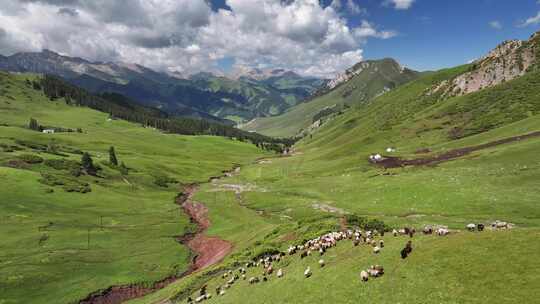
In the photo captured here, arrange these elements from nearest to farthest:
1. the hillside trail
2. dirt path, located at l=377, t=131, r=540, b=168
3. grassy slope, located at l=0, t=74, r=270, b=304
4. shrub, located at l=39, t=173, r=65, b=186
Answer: the hillside trail, grassy slope, located at l=0, t=74, r=270, b=304, dirt path, located at l=377, t=131, r=540, b=168, shrub, located at l=39, t=173, r=65, b=186

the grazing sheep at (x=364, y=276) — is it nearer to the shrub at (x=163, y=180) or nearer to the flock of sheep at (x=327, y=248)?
the flock of sheep at (x=327, y=248)

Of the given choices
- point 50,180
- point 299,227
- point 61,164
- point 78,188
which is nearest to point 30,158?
point 61,164

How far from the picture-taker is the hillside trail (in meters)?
48.3

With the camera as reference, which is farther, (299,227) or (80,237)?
(80,237)

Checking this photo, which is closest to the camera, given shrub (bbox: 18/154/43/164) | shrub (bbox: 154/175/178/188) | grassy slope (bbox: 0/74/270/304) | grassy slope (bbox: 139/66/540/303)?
grassy slope (bbox: 139/66/540/303)

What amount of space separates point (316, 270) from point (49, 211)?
78654mm

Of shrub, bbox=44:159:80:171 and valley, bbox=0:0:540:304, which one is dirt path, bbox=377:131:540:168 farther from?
shrub, bbox=44:159:80:171

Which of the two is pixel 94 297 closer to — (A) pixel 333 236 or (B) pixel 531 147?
(A) pixel 333 236

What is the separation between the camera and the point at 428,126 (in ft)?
513

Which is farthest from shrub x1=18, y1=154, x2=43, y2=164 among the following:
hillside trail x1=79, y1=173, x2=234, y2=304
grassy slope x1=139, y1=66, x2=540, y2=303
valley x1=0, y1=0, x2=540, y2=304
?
grassy slope x1=139, y1=66, x2=540, y2=303

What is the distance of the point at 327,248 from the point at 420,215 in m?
29.0

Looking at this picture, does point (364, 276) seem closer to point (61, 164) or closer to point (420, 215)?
point (420, 215)

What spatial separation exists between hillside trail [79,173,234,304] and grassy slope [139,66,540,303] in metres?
8.55

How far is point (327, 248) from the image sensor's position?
3078 centimetres
